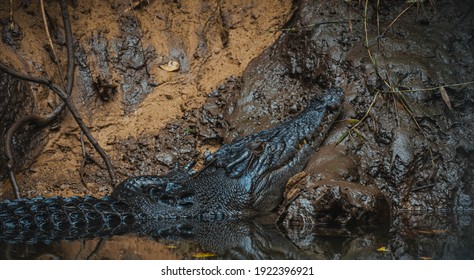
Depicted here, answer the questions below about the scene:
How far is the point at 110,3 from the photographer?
6.61 m

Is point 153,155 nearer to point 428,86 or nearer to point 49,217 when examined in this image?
point 49,217

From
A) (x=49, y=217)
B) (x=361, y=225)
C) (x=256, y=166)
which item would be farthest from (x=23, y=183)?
(x=361, y=225)

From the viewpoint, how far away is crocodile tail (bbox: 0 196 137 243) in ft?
13.2

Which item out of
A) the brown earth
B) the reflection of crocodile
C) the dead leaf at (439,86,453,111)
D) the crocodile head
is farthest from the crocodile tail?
the dead leaf at (439,86,453,111)

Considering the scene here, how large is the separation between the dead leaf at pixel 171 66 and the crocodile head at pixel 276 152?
1.57 m

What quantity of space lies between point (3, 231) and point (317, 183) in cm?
237

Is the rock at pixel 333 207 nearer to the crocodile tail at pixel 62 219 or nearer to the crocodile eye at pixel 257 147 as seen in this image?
the crocodile eye at pixel 257 147

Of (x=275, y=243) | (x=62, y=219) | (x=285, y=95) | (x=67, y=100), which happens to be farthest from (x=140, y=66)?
(x=275, y=243)

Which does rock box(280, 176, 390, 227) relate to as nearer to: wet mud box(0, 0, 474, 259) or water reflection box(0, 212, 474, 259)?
wet mud box(0, 0, 474, 259)

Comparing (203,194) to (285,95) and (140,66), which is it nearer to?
(285,95)

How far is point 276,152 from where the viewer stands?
5234 millimetres

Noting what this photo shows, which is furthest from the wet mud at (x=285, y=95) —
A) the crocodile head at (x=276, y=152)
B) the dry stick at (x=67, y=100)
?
the dry stick at (x=67, y=100)

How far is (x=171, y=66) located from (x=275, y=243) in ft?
11.8

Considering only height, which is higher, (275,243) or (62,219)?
(62,219)
